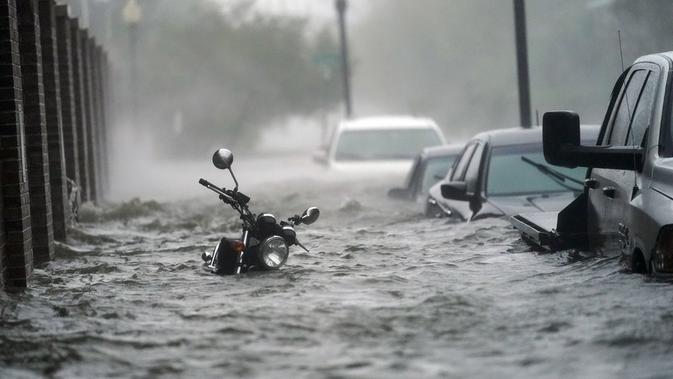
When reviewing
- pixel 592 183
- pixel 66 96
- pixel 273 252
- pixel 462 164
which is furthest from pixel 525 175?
pixel 66 96

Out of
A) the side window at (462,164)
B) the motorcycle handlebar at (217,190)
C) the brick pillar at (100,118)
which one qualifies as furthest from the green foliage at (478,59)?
the motorcycle handlebar at (217,190)

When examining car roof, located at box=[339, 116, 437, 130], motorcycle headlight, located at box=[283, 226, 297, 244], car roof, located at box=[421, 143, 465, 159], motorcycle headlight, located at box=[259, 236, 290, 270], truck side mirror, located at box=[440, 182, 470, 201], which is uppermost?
car roof, located at box=[339, 116, 437, 130]

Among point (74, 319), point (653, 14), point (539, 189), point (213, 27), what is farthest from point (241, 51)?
point (74, 319)

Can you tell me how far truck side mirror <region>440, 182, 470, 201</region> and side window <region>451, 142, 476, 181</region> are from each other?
97 centimetres

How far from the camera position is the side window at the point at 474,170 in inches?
477

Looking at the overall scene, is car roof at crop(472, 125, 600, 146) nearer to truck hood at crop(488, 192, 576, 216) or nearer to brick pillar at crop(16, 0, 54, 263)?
truck hood at crop(488, 192, 576, 216)

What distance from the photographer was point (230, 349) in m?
6.66

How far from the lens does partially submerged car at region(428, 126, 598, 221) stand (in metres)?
11.5

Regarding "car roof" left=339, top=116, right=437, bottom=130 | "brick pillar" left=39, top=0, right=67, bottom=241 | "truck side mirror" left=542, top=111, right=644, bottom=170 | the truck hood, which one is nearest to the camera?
"truck side mirror" left=542, top=111, right=644, bottom=170

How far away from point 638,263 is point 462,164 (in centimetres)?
602

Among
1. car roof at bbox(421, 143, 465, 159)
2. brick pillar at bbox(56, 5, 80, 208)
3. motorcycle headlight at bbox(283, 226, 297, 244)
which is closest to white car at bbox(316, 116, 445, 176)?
car roof at bbox(421, 143, 465, 159)

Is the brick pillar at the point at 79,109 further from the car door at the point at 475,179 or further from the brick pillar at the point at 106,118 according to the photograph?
the car door at the point at 475,179

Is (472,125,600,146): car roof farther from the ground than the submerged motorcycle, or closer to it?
farther from the ground

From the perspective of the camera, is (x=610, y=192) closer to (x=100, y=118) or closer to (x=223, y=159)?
(x=223, y=159)
